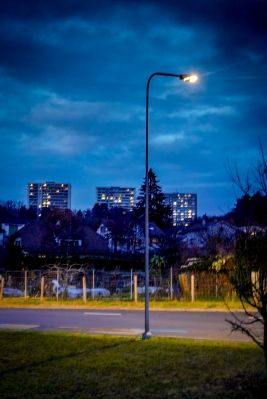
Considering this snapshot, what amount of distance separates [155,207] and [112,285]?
5384cm

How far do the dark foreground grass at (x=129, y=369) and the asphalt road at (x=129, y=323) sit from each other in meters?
2.12

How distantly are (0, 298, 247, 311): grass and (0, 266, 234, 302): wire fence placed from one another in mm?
677

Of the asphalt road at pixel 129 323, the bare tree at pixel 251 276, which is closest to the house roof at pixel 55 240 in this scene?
the asphalt road at pixel 129 323

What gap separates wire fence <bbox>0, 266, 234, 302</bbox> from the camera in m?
28.0

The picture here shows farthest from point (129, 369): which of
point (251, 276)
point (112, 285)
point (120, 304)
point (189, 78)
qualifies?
point (112, 285)

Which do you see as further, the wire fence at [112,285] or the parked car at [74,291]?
the parked car at [74,291]

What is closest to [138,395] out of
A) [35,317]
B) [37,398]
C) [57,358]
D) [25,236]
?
[37,398]

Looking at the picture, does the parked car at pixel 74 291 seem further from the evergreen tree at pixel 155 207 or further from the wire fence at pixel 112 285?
the evergreen tree at pixel 155 207

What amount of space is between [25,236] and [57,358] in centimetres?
6546

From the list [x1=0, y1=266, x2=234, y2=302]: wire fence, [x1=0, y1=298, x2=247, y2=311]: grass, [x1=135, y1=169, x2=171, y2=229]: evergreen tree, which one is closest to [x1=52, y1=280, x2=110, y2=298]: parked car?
[x1=0, y1=266, x2=234, y2=302]: wire fence

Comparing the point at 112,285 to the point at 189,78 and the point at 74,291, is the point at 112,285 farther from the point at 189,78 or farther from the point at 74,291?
the point at 189,78

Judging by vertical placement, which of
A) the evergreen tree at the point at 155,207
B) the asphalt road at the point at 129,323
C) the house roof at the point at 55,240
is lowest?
the asphalt road at the point at 129,323

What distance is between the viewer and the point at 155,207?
85.2 metres

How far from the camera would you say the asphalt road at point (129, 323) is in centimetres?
1594
